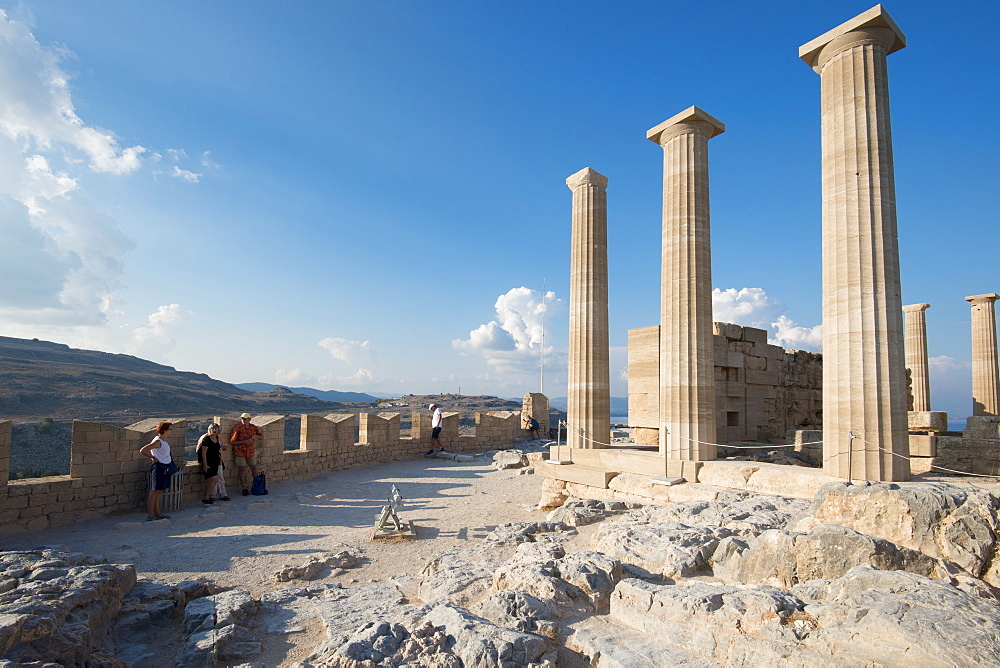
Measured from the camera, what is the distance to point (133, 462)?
999cm

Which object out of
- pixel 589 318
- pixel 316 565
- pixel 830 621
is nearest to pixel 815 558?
pixel 830 621

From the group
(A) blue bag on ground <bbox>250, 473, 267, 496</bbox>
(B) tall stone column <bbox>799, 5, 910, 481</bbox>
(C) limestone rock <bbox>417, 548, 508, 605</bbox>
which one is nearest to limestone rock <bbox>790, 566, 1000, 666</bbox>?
(C) limestone rock <bbox>417, 548, 508, 605</bbox>

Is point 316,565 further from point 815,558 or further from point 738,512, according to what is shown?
point 815,558

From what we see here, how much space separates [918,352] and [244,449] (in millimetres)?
23909

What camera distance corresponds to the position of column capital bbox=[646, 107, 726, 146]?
10.2 metres

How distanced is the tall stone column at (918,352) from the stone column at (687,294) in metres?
16.1

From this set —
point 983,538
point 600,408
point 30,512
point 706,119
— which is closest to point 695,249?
point 706,119

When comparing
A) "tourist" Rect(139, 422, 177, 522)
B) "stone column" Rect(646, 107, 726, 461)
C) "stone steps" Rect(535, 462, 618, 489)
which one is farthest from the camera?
"stone steps" Rect(535, 462, 618, 489)

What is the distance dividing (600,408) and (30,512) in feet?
34.1

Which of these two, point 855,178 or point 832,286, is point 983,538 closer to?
point 832,286

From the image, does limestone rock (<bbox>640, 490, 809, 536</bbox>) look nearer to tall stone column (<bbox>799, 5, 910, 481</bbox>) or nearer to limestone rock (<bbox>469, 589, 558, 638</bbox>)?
tall stone column (<bbox>799, 5, 910, 481</bbox>)

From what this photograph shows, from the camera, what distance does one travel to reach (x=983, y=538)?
4.38 metres

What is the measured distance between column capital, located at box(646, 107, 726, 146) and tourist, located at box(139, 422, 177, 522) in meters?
10.8

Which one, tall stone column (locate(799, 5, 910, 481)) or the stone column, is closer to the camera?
tall stone column (locate(799, 5, 910, 481))
